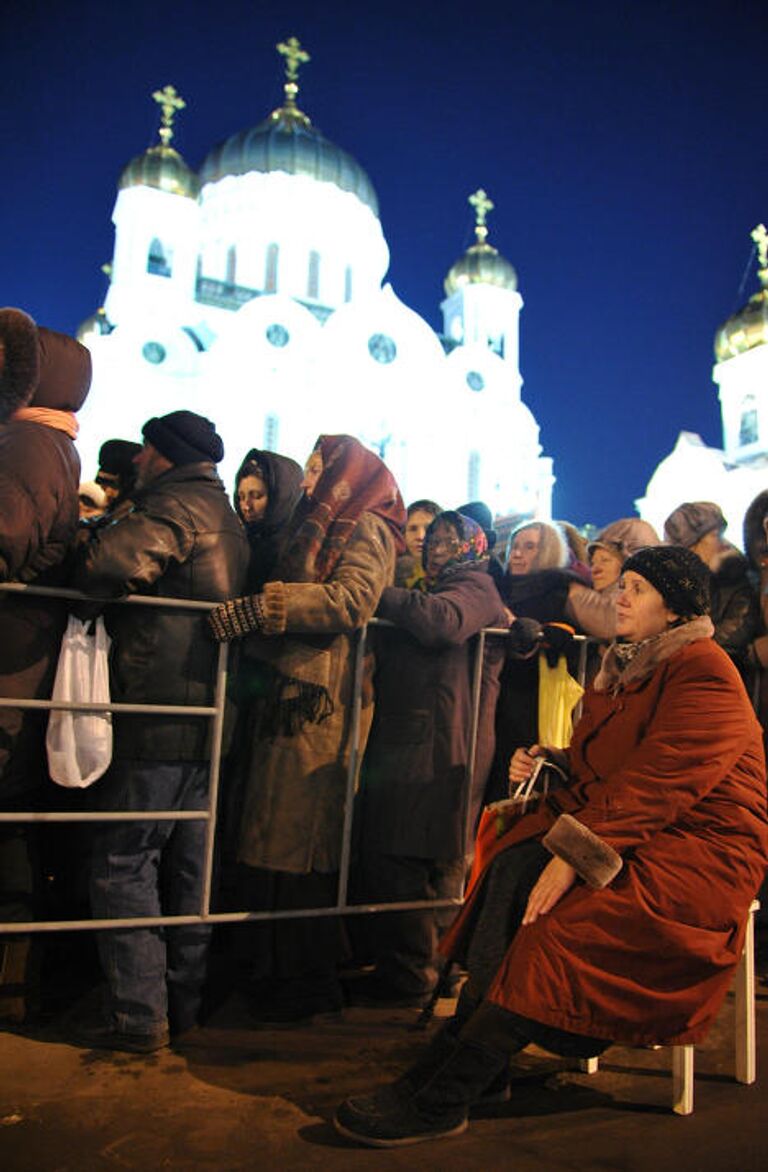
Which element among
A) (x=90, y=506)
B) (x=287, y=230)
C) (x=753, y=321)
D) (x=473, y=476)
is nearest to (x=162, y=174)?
(x=287, y=230)

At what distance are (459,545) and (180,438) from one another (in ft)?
4.11

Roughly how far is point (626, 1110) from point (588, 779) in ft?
3.19

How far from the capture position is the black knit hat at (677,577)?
8.88ft

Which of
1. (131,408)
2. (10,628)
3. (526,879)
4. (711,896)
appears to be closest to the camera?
(711,896)

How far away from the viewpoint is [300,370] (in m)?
29.2

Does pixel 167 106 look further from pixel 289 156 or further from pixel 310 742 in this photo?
pixel 310 742

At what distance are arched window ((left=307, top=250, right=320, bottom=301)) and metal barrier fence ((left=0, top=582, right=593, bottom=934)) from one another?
107 feet

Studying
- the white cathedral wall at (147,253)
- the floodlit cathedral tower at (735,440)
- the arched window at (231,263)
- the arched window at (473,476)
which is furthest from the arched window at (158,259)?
the floodlit cathedral tower at (735,440)

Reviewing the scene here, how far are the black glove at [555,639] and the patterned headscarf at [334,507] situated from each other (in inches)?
31.6

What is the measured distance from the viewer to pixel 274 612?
3.04m

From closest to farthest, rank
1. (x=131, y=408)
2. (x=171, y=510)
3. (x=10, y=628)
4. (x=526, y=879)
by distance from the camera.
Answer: (x=526, y=879), (x=10, y=628), (x=171, y=510), (x=131, y=408)

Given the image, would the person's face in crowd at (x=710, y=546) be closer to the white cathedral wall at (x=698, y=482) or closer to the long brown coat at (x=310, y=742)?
the long brown coat at (x=310, y=742)

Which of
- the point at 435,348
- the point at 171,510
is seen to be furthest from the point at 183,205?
the point at 171,510

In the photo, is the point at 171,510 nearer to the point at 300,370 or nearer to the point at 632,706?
the point at 632,706
